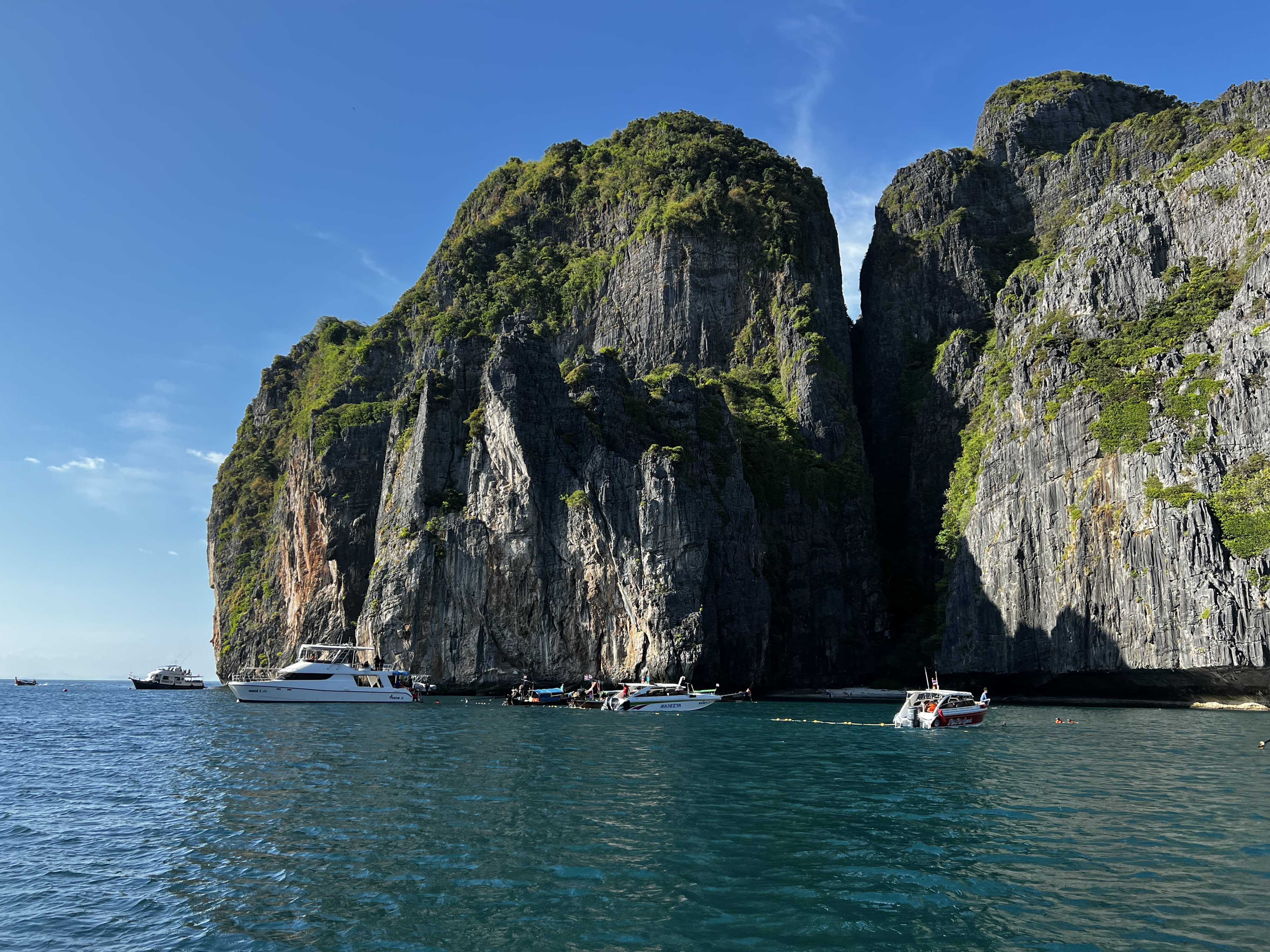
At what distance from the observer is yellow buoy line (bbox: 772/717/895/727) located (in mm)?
46719

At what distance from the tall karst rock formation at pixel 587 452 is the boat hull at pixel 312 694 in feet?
41.7

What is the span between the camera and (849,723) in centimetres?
4834

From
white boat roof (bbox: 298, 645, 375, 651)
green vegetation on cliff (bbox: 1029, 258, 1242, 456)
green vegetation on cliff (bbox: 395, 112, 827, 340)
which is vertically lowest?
white boat roof (bbox: 298, 645, 375, 651)

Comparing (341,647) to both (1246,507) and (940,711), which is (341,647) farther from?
(1246,507)

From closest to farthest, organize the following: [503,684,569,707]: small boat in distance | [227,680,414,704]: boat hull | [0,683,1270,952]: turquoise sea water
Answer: [0,683,1270,952]: turquoise sea water, [503,684,569,707]: small boat in distance, [227,680,414,704]: boat hull

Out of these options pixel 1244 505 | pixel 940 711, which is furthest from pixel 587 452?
pixel 1244 505

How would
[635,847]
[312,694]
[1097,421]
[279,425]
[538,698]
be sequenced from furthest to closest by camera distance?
[279,425] < [1097,421] < [312,694] < [538,698] < [635,847]

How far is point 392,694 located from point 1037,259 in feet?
300

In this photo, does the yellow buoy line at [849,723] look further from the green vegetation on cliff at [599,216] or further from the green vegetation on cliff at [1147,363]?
the green vegetation on cliff at [599,216]

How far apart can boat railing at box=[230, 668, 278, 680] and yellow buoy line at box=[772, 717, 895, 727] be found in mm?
70114

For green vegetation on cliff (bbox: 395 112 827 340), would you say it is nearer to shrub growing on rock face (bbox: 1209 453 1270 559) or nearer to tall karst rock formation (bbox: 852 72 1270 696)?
tall karst rock formation (bbox: 852 72 1270 696)

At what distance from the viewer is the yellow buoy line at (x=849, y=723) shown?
153ft

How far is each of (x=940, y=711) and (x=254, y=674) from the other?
89303mm

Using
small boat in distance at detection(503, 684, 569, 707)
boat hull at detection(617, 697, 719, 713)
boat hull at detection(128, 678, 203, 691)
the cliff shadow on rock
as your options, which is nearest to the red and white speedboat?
boat hull at detection(617, 697, 719, 713)
